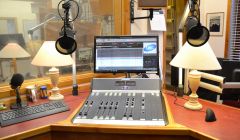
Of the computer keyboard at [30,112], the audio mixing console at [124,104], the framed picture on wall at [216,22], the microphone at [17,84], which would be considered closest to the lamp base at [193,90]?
the audio mixing console at [124,104]

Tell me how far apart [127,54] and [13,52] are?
857mm

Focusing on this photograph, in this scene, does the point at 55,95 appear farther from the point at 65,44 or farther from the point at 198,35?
the point at 198,35

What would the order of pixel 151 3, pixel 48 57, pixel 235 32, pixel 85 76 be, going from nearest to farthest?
pixel 48 57, pixel 151 3, pixel 85 76, pixel 235 32

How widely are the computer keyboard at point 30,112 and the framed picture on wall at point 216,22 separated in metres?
3.13

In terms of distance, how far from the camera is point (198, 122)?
1268 mm

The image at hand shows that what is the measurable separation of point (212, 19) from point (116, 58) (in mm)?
2762

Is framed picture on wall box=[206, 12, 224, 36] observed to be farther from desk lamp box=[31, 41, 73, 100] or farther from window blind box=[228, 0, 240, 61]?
desk lamp box=[31, 41, 73, 100]

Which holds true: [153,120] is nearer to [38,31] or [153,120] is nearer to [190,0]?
[190,0]

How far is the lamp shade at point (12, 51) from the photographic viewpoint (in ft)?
5.65

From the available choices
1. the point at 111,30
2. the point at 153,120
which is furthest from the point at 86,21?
the point at 153,120

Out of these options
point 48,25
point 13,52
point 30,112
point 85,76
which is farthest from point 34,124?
point 48,25

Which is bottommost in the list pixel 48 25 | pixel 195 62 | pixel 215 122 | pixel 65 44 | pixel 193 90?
pixel 215 122

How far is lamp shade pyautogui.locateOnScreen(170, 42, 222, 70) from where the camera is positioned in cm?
141

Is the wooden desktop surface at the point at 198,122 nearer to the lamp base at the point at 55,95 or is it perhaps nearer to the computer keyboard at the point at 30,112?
the computer keyboard at the point at 30,112
